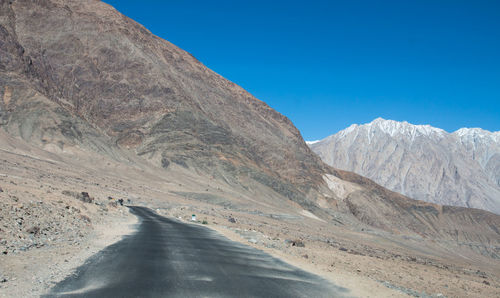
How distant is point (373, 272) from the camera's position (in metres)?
16.0

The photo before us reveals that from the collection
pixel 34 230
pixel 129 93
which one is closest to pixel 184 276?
pixel 34 230

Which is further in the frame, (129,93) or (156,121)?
(129,93)

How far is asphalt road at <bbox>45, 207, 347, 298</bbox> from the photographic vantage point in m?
8.48

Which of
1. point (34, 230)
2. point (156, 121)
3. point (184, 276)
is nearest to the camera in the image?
point (184, 276)

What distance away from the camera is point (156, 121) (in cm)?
9644

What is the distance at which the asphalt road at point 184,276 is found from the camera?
8484 millimetres

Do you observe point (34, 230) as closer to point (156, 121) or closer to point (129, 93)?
point (156, 121)

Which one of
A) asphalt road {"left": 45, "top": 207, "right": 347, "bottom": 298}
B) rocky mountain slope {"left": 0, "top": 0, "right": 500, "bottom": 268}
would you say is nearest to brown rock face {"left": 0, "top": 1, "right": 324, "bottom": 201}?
rocky mountain slope {"left": 0, "top": 0, "right": 500, "bottom": 268}

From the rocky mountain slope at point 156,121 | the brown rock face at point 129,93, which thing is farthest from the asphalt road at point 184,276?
the brown rock face at point 129,93

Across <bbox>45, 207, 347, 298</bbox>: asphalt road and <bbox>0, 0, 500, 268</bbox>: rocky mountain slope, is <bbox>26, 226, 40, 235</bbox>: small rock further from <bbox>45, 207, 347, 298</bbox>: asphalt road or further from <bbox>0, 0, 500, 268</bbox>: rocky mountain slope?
<bbox>0, 0, 500, 268</bbox>: rocky mountain slope

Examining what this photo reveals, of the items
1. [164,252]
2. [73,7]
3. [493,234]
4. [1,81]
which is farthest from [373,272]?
[493,234]

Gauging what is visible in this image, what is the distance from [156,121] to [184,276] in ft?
294

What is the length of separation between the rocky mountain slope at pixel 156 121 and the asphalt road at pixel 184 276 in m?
51.4

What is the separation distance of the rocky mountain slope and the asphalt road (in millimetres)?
51433
